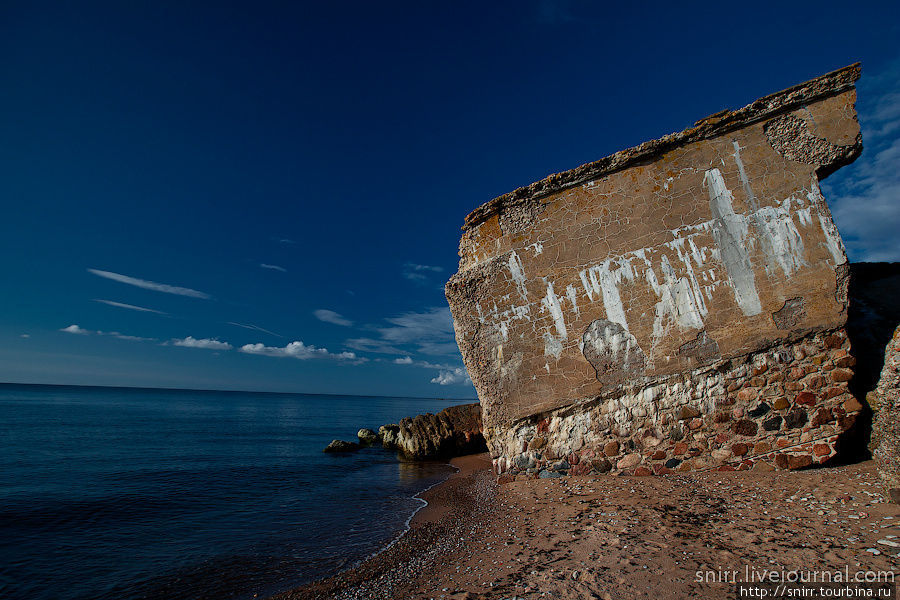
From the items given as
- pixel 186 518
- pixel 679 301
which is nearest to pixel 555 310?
pixel 679 301

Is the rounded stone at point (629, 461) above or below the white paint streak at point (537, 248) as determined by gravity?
below

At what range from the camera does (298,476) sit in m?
12.8

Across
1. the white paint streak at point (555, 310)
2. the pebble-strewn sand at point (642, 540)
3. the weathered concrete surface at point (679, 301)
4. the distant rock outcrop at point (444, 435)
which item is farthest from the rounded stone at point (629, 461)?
the distant rock outcrop at point (444, 435)

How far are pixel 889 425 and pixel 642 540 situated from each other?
279cm

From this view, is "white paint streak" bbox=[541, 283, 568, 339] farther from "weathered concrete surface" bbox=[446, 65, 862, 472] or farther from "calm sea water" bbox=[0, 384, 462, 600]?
"calm sea water" bbox=[0, 384, 462, 600]

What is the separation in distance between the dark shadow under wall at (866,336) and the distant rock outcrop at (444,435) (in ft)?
39.5

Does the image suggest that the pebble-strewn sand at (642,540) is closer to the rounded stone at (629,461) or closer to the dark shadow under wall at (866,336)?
the rounded stone at (629,461)

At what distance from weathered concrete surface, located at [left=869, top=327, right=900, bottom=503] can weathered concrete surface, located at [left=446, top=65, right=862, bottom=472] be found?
1476 millimetres

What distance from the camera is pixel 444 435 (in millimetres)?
15609

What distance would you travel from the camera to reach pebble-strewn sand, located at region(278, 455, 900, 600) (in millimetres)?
3131

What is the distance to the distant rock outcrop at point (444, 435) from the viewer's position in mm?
15562

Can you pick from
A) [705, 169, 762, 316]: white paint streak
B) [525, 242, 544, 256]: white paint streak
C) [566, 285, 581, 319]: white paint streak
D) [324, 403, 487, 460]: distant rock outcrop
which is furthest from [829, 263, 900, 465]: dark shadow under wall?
[324, 403, 487, 460]: distant rock outcrop

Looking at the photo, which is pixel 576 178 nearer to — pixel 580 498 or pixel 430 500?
pixel 580 498

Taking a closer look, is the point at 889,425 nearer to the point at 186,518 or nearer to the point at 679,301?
the point at 679,301
